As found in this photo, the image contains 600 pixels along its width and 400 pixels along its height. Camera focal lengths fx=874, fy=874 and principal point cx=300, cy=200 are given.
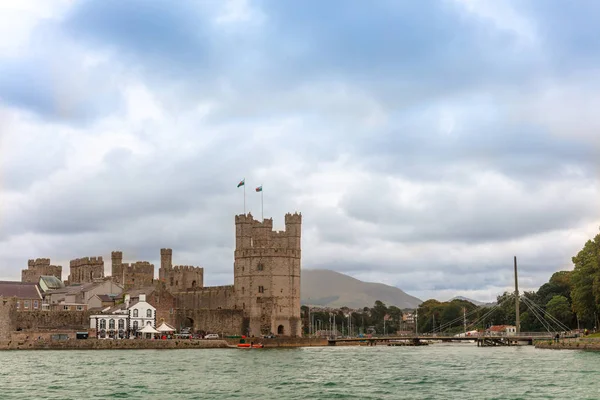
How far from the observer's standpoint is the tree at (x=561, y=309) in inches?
4892

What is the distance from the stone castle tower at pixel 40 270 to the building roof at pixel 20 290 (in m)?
24.7

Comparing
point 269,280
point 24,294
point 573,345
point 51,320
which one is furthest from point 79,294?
point 573,345

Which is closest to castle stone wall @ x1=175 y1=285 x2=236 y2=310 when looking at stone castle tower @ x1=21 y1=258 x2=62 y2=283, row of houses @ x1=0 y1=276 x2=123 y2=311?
row of houses @ x1=0 y1=276 x2=123 y2=311

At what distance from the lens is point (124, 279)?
441 ft

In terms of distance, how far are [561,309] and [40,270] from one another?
8164cm

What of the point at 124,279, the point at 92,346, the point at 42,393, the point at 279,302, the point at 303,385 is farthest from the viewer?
the point at 124,279

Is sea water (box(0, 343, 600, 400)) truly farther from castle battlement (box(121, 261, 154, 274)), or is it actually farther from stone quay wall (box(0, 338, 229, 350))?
castle battlement (box(121, 261, 154, 274))

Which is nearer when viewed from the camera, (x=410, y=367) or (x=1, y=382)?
(x=1, y=382)

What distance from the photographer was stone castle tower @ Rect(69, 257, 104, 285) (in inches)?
5561

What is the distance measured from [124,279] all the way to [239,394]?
9013 cm

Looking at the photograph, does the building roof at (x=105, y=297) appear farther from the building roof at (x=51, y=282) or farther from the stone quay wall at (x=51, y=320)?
the building roof at (x=51, y=282)

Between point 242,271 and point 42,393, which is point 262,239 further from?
point 42,393

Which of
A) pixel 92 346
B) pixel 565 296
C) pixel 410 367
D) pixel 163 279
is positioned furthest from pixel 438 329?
pixel 410 367

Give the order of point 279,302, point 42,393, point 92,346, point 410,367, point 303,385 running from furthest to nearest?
1. point 279,302
2. point 92,346
3. point 410,367
4. point 303,385
5. point 42,393
